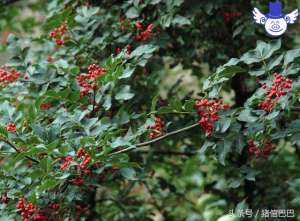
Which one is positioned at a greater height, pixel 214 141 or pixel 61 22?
pixel 61 22

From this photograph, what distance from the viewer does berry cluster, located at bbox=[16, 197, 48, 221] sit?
5.88 ft

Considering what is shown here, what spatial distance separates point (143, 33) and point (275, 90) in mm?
→ 625

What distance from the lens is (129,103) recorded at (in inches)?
89.7

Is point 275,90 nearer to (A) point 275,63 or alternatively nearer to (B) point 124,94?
(A) point 275,63

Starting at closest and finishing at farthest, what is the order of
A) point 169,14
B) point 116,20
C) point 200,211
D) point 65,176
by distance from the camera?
point 65,176 < point 169,14 < point 116,20 < point 200,211

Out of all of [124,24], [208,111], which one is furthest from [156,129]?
[124,24]

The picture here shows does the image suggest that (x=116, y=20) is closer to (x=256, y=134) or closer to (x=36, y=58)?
(x=36, y=58)

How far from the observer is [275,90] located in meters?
1.70

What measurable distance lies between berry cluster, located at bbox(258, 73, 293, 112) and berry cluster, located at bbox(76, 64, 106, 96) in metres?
0.49

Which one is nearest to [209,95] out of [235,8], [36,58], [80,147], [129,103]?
[80,147]

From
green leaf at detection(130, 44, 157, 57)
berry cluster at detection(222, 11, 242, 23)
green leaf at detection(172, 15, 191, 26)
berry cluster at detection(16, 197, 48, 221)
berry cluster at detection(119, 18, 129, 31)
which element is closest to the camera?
berry cluster at detection(16, 197, 48, 221)

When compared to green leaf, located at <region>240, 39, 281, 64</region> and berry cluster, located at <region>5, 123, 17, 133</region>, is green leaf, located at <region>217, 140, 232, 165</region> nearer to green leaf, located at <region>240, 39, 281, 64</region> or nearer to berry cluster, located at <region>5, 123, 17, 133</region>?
green leaf, located at <region>240, 39, 281, 64</region>

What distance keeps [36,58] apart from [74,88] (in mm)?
630
